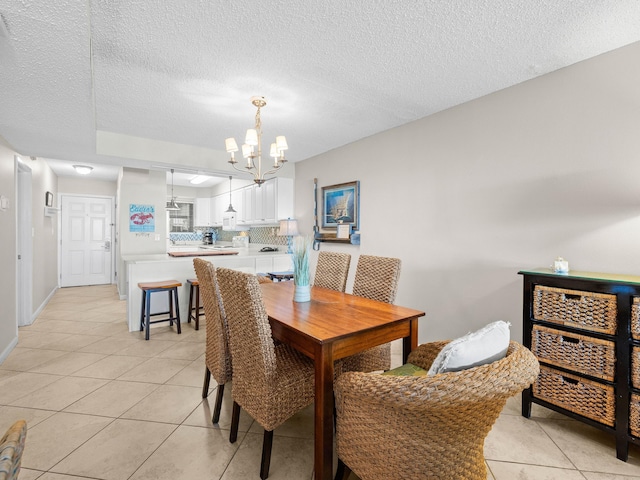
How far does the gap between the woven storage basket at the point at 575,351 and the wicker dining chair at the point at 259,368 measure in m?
1.50

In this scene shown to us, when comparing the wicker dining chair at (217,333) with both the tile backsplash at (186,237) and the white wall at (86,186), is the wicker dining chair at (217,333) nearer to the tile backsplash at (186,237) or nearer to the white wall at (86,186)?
the white wall at (86,186)

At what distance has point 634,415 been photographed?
66.0 inches

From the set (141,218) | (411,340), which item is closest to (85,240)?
(141,218)

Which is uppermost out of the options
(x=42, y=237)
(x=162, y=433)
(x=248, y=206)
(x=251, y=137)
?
(x=251, y=137)

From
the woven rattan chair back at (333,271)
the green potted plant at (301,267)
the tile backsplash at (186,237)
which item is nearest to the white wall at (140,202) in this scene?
the tile backsplash at (186,237)

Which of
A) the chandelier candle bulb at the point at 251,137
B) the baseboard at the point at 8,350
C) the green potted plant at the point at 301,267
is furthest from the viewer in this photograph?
the baseboard at the point at 8,350

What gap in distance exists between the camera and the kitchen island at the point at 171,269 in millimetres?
3805

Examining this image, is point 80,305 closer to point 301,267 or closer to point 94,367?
point 94,367

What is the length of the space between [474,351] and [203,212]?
26.3ft

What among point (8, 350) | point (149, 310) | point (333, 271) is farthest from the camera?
point (149, 310)

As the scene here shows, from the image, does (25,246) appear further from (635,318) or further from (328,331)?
(635,318)

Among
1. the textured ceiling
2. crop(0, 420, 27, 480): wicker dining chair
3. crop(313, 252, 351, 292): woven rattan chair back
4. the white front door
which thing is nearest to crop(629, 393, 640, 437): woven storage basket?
crop(313, 252, 351, 292): woven rattan chair back

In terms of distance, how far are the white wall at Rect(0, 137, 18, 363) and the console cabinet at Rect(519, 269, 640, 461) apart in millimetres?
4533

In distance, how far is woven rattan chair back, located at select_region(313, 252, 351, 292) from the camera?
279 centimetres
